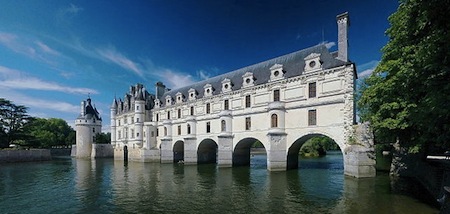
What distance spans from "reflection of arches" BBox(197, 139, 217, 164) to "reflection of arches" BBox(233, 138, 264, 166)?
5.26 metres

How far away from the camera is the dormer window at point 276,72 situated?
84.9 feet

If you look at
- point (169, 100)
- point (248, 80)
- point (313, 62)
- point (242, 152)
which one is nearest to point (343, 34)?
point (313, 62)

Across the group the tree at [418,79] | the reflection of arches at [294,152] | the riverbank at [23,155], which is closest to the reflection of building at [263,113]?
the reflection of arches at [294,152]

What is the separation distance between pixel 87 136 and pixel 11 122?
1424 centimetres

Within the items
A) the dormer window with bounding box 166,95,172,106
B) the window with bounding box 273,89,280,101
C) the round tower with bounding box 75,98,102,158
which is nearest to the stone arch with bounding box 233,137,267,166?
the window with bounding box 273,89,280,101

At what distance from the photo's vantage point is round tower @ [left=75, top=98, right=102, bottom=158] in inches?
2179

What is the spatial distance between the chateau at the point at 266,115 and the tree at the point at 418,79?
177 inches

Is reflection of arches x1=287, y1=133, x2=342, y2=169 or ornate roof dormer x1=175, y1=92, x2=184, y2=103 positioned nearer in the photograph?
reflection of arches x1=287, y1=133, x2=342, y2=169

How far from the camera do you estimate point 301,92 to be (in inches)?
950

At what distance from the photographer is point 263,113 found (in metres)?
27.1

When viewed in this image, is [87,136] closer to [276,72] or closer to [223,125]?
[223,125]

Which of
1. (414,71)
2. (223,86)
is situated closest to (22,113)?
(223,86)

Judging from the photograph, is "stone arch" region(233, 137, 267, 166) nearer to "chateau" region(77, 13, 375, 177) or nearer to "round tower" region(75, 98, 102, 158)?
"chateau" region(77, 13, 375, 177)

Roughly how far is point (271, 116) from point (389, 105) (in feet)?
40.6
